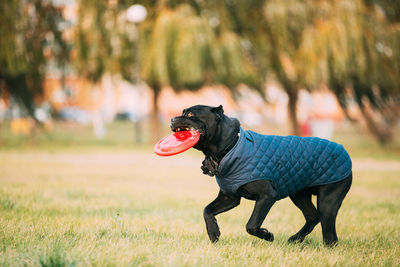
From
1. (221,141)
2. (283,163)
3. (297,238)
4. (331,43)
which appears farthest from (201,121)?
(331,43)

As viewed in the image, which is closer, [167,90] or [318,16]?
[318,16]

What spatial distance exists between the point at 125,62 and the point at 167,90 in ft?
7.74

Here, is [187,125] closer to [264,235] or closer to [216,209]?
[216,209]

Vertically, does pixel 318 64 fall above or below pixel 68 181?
above

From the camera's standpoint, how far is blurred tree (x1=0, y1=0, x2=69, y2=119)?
1496 cm

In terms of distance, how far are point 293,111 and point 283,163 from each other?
610 inches

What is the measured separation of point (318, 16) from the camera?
668 inches

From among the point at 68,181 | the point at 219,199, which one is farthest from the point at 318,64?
the point at 219,199

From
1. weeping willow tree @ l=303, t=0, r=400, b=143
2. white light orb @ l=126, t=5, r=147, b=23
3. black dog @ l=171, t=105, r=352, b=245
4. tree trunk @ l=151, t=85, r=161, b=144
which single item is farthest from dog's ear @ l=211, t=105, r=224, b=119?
tree trunk @ l=151, t=85, r=161, b=144

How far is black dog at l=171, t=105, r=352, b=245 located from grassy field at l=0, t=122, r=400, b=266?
0.33 m

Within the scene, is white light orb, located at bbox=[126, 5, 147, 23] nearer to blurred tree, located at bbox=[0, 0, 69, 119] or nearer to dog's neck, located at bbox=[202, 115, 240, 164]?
blurred tree, located at bbox=[0, 0, 69, 119]

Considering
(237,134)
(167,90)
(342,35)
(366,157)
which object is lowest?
(366,157)

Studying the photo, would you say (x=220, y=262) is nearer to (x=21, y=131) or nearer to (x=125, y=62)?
(x=125, y=62)

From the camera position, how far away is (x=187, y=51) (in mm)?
15594
